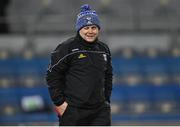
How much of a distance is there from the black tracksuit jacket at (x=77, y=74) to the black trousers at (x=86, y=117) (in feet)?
0.13

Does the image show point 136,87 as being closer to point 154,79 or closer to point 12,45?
point 154,79

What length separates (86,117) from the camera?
4.04m

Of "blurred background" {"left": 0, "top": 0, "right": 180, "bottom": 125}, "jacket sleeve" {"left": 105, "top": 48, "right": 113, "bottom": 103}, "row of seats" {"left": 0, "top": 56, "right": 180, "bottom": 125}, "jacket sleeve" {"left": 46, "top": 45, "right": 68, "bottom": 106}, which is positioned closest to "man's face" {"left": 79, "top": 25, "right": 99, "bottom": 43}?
"jacket sleeve" {"left": 46, "top": 45, "right": 68, "bottom": 106}

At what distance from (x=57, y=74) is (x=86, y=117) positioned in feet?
1.23

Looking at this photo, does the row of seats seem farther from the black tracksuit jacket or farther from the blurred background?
the black tracksuit jacket

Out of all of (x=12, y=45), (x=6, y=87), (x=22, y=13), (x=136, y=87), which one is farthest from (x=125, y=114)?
(x=22, y=13)

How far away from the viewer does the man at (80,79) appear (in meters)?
4.02

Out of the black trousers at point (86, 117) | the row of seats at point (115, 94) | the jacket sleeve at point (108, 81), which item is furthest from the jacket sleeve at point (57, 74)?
the row of seats at point (115, 94)

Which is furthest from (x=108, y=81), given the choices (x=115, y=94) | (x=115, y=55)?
(x=115, y=55)

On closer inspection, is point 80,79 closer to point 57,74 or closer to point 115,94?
point 57,74

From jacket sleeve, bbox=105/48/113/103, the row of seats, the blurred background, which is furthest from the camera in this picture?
the blurred background

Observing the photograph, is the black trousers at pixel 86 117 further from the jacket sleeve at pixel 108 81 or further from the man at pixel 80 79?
the jacket sleeve at pixel 108 81

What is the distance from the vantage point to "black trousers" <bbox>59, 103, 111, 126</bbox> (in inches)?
159

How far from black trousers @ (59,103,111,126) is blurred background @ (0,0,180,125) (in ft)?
15.2
